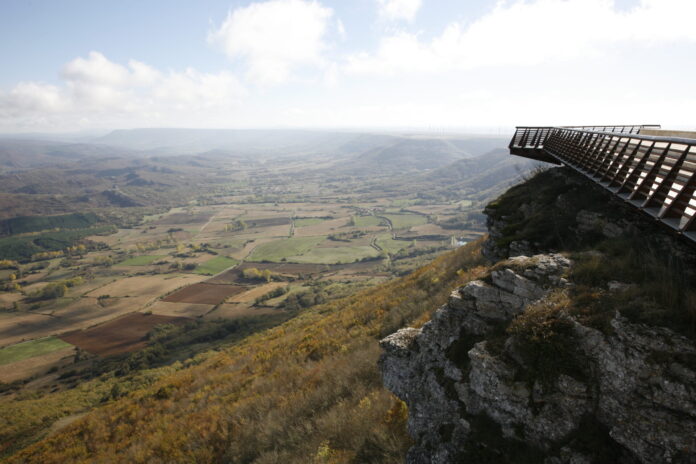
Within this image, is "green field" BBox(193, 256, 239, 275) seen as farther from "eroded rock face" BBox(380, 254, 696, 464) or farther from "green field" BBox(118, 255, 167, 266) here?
"eroded rock face" BBox(380, 254, 696, 464)

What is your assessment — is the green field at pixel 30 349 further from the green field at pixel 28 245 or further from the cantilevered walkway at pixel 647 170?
the green field at pixel 28 245

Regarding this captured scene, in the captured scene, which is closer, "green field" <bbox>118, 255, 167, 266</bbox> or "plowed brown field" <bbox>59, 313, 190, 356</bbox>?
"plowed brown field" <bbox>59, 313, 190, 356</bbox>

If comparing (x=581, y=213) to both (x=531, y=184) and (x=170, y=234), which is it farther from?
(x=170, y=234)

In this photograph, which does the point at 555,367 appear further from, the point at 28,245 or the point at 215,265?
the point at 28,245

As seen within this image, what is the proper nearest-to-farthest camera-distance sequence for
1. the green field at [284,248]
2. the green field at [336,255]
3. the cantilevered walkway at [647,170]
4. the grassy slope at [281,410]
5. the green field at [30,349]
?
the cantilevered walkway at [647,170] < the grassy slope at [281,410] < the green field at [30,349] < the green field at [336,255] < the green field at [284,248]

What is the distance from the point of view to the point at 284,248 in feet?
499

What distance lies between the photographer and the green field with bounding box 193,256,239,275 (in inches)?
4889

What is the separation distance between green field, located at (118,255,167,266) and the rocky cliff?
525 ft

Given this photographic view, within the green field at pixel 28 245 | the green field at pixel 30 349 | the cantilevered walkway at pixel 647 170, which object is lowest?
the green field at pixel 28 245

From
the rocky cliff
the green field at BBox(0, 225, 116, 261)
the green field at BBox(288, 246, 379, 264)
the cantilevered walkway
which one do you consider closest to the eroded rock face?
the rocky cliff

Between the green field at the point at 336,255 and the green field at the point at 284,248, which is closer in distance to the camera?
the green field at the point at 336,255

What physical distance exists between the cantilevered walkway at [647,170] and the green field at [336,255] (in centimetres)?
11695

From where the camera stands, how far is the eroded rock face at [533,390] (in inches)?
196

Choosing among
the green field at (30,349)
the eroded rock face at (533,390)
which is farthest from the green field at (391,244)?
the eroded rock face at (533,390)
